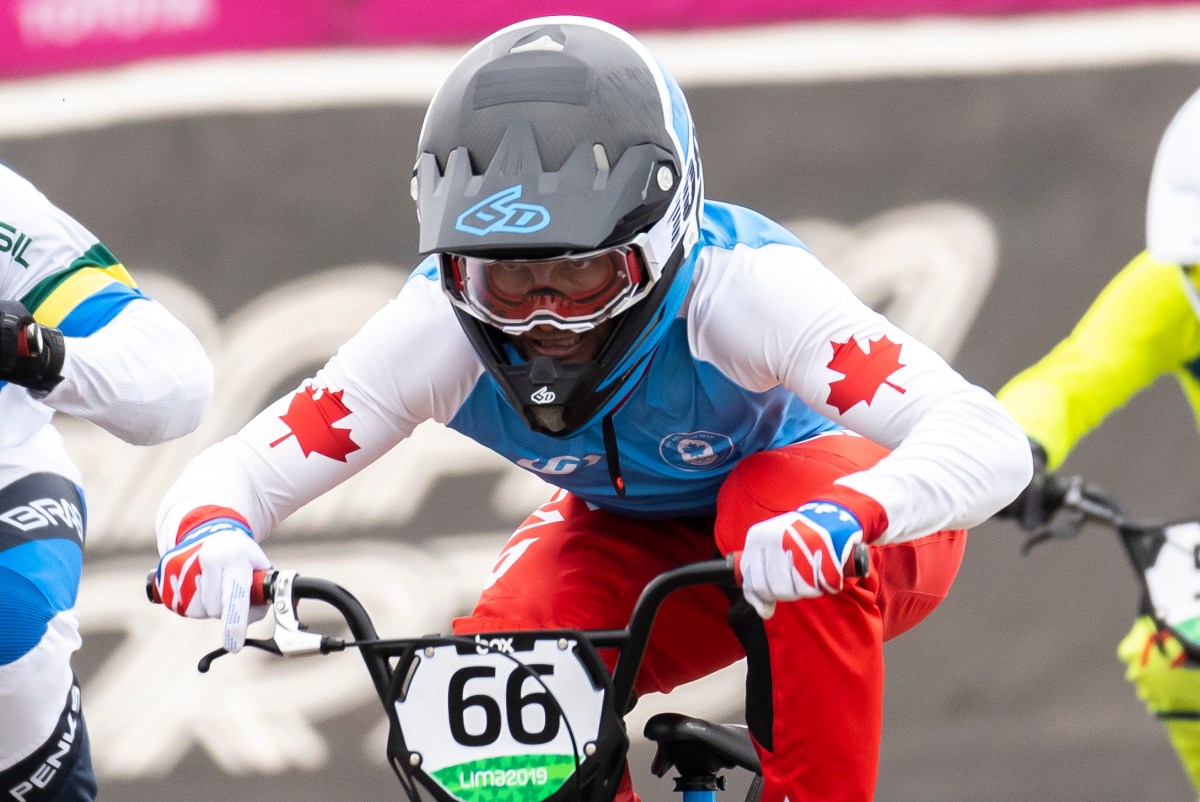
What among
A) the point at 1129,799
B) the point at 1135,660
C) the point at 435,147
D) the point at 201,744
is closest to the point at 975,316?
the point at 1129,799

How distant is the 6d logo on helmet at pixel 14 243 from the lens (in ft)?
11.2

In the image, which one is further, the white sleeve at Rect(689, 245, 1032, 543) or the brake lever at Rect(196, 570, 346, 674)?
the white sleeve at Rect(689, 245, 1032, 543)

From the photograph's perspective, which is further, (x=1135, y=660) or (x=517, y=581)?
A: (x=1135, y=660)

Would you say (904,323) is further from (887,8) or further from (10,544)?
(10,544)

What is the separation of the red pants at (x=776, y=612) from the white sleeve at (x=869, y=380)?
154 millimetres

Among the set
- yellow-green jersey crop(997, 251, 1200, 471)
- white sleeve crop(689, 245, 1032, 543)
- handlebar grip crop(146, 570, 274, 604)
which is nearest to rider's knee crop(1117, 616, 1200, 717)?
yellow-green jersey crop(997, 251, 1200, 471)

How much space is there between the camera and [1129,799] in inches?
221

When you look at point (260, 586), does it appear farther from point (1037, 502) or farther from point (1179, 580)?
point (1179, 580)

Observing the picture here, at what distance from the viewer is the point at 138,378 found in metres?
3.42

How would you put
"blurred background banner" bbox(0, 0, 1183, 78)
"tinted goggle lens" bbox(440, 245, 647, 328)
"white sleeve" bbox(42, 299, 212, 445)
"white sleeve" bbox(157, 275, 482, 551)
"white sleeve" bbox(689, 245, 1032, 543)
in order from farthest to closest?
"blurred background banner" bbox(0, 0, 1183, 78) → "white sleeve" bbox(42, 299, 212, 445) → "white sleeve" bbox(157, 275, 482, 551) → "tinted goggle lens" bbox(440, 245, 647, 328) → "white sleeve" bbox(689, 245, 1032, 543)

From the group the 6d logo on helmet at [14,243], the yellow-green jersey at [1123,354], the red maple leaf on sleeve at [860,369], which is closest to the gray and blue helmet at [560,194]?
the red maple leaf on sleeve at [860,369]

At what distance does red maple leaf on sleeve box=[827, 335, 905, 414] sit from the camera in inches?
107

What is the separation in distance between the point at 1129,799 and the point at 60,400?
3.80 meters

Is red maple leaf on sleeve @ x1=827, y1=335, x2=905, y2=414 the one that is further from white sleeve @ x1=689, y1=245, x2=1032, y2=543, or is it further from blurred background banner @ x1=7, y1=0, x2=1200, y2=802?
blurred background banner @ x1=7, y1=0, x2=1200, y2=802
